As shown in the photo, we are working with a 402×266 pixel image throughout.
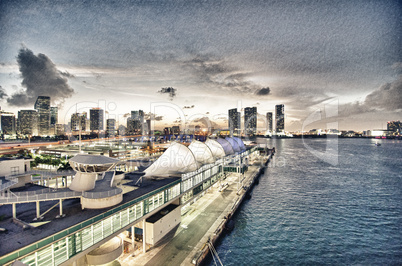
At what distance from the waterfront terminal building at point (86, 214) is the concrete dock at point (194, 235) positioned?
128 centimetres

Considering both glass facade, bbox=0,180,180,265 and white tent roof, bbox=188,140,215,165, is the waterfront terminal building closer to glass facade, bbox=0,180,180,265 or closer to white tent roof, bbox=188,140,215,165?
glass facade, bbox=0,180,180,265

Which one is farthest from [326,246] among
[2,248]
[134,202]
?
[2,248]

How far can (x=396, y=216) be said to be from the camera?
139 feet

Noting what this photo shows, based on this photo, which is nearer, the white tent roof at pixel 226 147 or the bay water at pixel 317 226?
the bay water at pixel 317 226

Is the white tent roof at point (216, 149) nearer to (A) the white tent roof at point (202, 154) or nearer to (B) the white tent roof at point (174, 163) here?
(A) the white tent roof at point (202, 154)

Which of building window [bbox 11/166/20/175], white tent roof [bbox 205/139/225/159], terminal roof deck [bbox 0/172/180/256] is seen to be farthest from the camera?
white tent roof [bbox 205/139/225/159]

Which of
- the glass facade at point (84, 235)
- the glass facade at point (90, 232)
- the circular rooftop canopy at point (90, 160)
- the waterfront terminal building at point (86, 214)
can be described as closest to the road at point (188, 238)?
the waterfront terminal building at point (86, 214)

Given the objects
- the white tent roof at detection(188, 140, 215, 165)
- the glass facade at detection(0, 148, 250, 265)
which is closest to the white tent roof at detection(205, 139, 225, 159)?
the white tent roof at detection(188, 140, 215, 165)

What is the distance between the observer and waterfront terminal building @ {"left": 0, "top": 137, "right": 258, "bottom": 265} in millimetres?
15070

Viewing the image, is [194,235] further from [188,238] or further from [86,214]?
[86,214]

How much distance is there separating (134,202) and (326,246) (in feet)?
99.7

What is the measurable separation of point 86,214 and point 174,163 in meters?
19.8

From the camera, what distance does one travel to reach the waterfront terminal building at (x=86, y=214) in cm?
1507

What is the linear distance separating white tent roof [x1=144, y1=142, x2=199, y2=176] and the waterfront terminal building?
314mm
